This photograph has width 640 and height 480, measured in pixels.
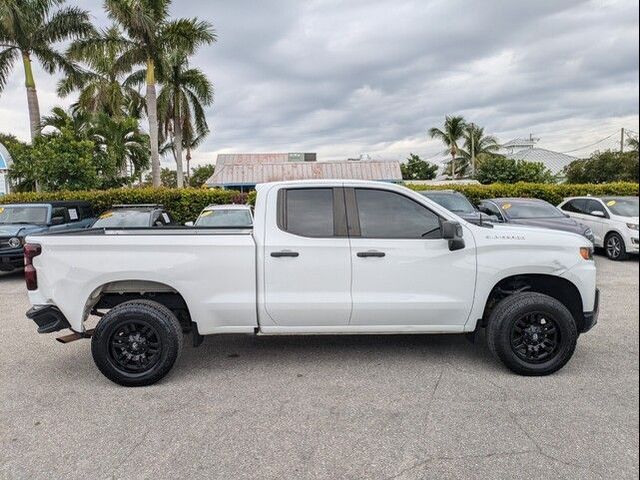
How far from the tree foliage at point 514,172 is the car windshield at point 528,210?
2248 centimetres

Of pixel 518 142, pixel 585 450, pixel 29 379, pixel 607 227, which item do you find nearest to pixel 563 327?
pixel 585 450

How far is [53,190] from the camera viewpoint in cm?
1684

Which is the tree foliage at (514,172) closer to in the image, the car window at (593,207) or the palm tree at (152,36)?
the car window at (593,207)

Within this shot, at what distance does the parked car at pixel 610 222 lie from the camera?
29.0 feet

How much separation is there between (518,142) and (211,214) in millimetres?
52544

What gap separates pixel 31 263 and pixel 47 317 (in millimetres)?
500

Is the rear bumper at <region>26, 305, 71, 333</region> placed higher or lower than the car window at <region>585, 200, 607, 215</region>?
lower

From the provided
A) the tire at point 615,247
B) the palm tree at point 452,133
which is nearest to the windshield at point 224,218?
the tire at point 615,247

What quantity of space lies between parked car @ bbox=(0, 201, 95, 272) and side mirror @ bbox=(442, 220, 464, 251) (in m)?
8.81

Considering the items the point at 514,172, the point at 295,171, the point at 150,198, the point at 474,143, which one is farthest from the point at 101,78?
the point at 474,143

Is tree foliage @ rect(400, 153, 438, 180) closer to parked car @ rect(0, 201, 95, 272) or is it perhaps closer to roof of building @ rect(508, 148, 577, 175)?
roof of building @ rect(508, 148, 577, 175)

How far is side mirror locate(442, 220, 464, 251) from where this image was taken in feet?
12.6

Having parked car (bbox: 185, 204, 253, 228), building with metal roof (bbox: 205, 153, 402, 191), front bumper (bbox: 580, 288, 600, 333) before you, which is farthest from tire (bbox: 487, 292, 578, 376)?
building with metal roof (bbox: 205, 153, 402, 191)

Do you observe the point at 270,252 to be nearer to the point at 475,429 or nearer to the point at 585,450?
the point at 475,429
